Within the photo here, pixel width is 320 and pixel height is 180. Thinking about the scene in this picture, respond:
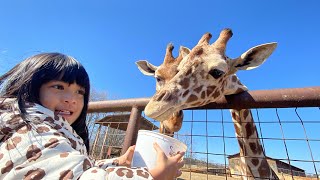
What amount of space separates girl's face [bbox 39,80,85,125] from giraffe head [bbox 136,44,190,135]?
106 cm

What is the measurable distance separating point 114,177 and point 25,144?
0.33m

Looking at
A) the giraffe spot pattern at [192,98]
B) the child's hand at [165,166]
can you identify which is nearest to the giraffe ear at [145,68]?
the giraffe spot pattern at [192,98]

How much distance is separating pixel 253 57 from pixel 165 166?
6.66 feet

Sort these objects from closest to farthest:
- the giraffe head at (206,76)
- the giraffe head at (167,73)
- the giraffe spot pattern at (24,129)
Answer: the giraffe spot pattern at (24,129), the giraffe head at (206,76), the giraffe head at (167,73)

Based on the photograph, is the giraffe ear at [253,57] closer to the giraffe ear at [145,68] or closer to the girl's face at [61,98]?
the giraffe ear at [145,68]

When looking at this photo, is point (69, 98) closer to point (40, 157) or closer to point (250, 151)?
point (40, 157)

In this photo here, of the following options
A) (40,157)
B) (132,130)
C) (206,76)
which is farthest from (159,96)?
(40,157)

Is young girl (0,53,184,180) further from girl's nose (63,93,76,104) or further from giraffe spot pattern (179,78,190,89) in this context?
giraffe spot pattern (179,78,190,89)

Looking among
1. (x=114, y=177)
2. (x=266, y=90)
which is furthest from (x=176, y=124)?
(x=114, y=177)

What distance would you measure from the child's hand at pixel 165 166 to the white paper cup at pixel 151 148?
5 cm

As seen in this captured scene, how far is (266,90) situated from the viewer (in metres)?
1.66

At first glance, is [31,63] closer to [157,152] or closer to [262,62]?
[157,152]

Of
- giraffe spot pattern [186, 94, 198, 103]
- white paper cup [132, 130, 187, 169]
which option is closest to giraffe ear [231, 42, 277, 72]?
giraffe spot pattern [186, 94, 198, 103]

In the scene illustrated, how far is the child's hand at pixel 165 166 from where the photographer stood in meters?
0.95
